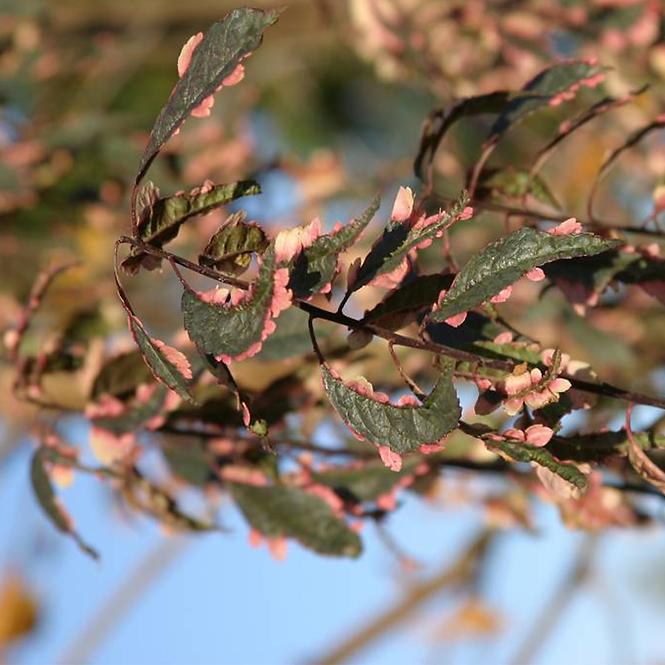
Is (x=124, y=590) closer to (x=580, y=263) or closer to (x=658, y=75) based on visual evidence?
(x=658, y=75)

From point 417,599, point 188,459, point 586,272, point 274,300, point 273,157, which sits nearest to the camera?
point 274,300

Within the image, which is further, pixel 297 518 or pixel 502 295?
pixel 297 518

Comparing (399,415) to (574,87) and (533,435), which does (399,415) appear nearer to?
(533,435)

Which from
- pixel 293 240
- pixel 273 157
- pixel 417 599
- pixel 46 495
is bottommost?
pixel 417 599

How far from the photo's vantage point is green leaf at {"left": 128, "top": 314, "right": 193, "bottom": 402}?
324 mm

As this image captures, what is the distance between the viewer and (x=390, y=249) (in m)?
0.34

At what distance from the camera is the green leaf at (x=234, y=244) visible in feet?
1.07

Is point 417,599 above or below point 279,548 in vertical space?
below

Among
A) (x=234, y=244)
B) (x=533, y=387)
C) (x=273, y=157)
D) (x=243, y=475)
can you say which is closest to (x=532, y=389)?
(x=533, y=387)

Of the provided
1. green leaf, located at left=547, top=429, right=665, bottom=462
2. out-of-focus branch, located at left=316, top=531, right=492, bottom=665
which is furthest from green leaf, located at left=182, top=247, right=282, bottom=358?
out-of-focus branch, located at left=316, top=531, right=492, bottom=665

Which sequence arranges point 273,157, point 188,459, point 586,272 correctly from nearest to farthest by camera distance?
point 586,272 < point 188,459 < point 273,157

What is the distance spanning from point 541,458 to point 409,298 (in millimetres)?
71

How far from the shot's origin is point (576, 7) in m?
0.77

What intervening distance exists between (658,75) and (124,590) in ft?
3.29
